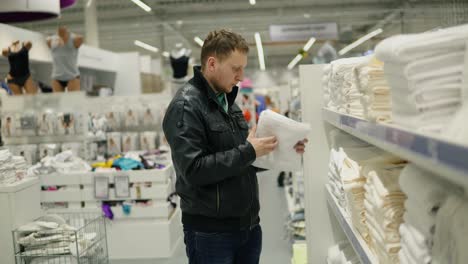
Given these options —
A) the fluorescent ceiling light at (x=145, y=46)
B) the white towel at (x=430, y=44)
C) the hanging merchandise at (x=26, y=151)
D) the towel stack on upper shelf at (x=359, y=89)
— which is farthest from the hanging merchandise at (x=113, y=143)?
the fluorescent ceiling light at (x=145, y=46)

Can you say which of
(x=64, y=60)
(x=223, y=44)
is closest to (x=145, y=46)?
(x=64, y=60)

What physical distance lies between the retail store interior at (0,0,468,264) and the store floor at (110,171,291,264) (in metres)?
0.03

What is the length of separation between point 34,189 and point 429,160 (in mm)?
2985

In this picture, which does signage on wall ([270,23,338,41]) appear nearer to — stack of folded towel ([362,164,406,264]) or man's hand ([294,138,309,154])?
man's hand ([294,138,309,154])

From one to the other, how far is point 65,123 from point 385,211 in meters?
5.45

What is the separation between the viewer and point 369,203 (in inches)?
68.1

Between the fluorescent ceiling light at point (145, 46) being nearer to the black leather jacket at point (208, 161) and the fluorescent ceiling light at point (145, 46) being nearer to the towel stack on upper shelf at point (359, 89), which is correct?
the towel stack on upper shelf at point (359, 89)

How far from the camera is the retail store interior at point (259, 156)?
1149mm

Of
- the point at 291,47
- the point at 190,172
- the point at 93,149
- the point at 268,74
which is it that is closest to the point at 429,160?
the point at 190,172

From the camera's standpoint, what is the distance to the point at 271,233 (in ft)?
19.5

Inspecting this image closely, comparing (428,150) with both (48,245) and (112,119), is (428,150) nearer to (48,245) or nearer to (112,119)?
(48,245)

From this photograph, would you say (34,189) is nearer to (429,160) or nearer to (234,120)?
(234,120)

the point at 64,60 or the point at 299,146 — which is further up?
the point at 64,60

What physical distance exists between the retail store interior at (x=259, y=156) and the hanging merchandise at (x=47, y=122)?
0.02 metres
